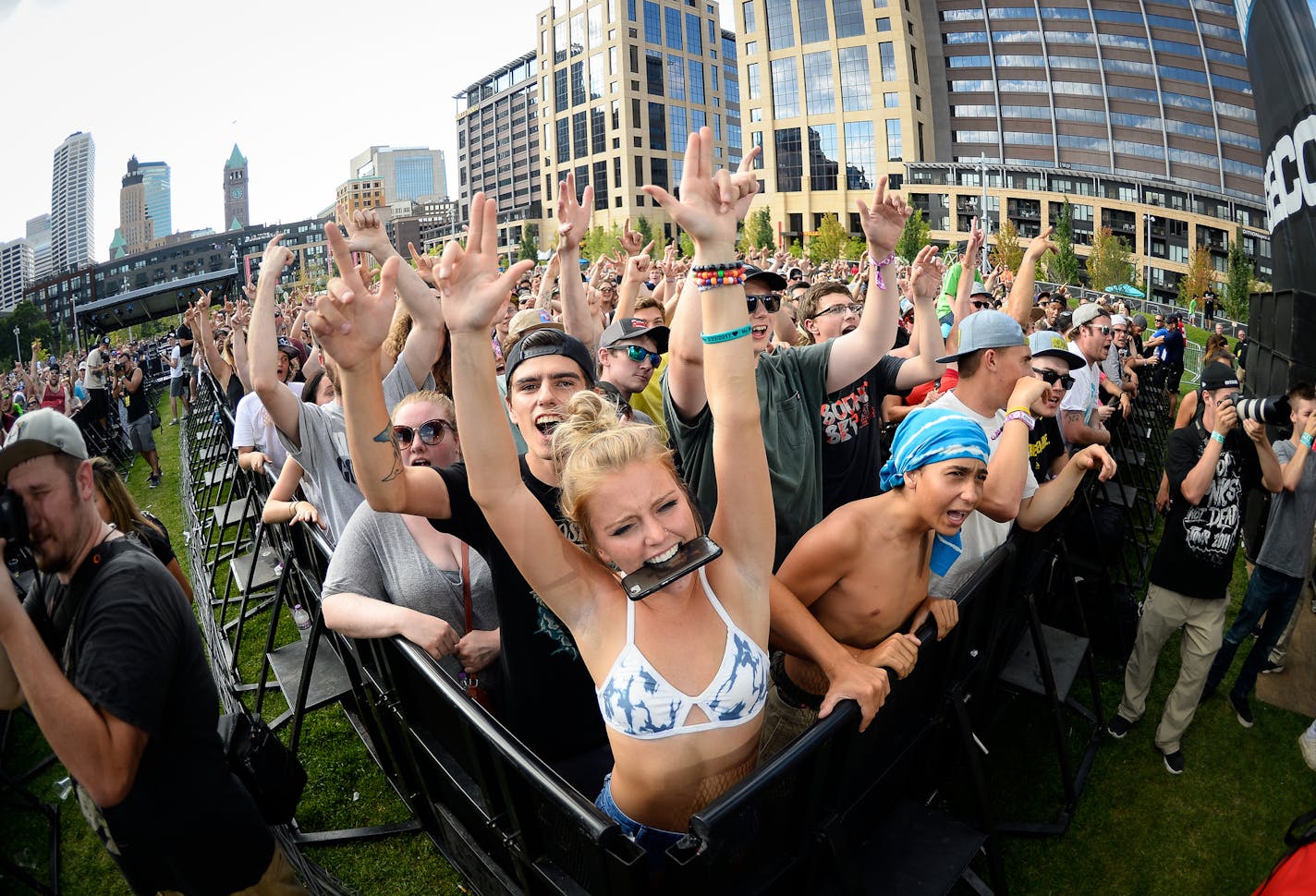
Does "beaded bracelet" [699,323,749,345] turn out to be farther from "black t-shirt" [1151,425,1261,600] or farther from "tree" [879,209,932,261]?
"tree" [879,209,932,261]

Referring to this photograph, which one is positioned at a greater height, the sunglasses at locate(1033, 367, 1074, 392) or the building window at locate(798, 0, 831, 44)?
the building window at locate(798, 0, 831, 44)

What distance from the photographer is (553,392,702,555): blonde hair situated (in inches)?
68.1

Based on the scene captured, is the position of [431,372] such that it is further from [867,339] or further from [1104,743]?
[1104,743]

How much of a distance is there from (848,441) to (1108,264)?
230 ft

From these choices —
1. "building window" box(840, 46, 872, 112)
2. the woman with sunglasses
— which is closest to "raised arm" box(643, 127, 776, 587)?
the woman with sunglasses

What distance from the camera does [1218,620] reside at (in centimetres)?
408

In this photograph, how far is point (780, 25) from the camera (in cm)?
7700

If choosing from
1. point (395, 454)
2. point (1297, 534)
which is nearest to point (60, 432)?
point (395, 454)

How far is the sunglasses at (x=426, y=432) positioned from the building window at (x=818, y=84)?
8357 centimetres

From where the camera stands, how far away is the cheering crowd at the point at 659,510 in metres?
1.74

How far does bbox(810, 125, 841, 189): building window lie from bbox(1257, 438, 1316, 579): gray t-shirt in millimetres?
78686

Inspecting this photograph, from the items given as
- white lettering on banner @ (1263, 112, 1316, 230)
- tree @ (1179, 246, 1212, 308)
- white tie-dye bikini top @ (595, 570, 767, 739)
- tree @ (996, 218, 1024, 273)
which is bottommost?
white tie-dye bikini top @ (595, 570, 767, 739)

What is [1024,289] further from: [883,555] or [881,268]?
[883,555]

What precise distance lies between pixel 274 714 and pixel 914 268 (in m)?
4.89
